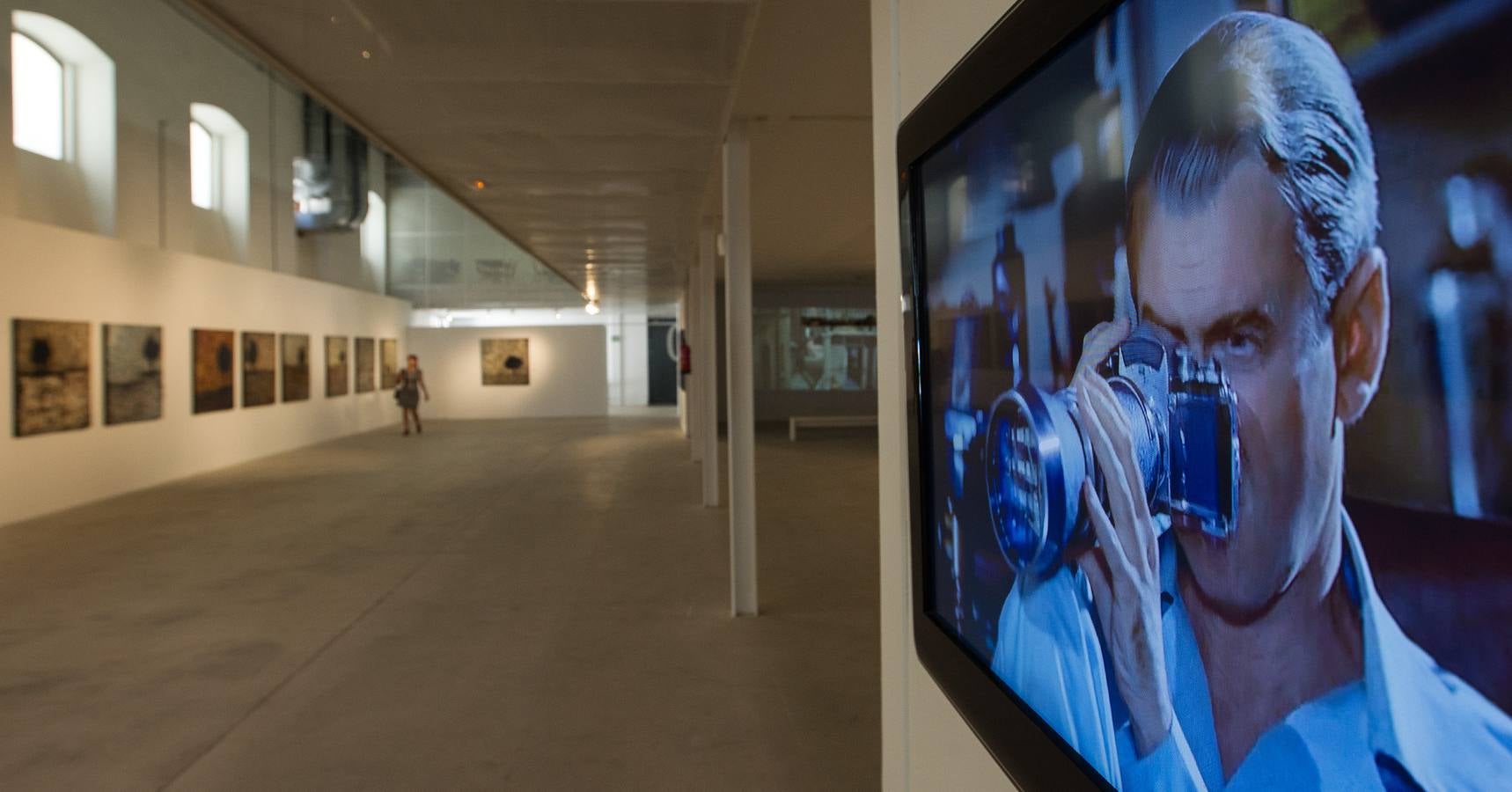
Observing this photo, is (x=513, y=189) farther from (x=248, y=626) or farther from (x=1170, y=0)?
(x=1170, y=0)

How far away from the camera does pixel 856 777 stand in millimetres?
3611

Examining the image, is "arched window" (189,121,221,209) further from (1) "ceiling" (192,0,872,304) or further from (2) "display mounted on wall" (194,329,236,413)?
(1) "ceiling" (192,0,872,304)

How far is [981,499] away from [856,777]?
2536 millimetres

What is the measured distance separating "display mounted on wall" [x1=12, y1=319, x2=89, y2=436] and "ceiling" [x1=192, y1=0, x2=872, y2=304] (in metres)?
5.42

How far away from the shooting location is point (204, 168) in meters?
16.1

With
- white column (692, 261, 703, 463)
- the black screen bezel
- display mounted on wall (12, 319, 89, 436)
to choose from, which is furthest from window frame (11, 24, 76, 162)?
the black screen bezel

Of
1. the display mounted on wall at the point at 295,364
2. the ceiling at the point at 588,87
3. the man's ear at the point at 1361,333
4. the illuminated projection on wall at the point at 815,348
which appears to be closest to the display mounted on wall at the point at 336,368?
the display mounted on wall at the point at 295,364

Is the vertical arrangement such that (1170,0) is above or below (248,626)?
above

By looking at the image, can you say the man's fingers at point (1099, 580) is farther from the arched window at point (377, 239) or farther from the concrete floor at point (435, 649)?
the arched window at point (377, 239)

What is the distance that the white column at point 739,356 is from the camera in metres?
5.95

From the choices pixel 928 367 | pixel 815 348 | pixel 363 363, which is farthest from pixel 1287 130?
pixel 815 348

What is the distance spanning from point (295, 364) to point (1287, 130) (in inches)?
758

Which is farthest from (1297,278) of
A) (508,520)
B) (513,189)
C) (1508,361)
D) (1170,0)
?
(508,520)

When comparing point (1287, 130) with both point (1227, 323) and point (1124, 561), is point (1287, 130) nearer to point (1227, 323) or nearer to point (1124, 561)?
point (1227, 323)
